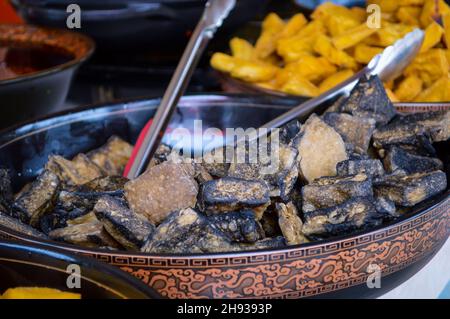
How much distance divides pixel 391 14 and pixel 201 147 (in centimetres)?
71

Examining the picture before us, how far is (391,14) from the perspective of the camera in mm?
1588

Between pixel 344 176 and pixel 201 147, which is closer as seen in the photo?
pixel 344 176

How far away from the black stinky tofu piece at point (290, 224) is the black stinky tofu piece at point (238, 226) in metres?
0.03

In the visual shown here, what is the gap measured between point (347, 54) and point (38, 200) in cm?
85

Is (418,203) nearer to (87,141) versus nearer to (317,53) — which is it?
(87,141)

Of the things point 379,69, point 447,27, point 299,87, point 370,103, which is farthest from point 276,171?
point 447,27

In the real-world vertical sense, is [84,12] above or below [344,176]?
above

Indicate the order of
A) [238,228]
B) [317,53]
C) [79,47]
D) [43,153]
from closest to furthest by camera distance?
[238,228] → [43,153] → [79,47] → [317,53]

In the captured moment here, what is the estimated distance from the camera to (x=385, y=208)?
72cm

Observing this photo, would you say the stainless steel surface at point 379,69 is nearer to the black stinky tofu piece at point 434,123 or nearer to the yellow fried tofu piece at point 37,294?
the black stinky tofu piece at point 434,123

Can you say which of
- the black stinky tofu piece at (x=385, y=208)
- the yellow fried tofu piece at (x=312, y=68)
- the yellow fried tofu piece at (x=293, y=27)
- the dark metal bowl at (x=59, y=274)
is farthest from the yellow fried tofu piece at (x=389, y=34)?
the dark metal bowl at (x=59, y=274)

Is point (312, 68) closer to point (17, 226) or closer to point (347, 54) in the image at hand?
point (347, 54)

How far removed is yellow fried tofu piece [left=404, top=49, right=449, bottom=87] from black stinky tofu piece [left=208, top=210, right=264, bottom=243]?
0.82m

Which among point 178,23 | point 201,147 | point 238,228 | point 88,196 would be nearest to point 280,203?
point 238,228
